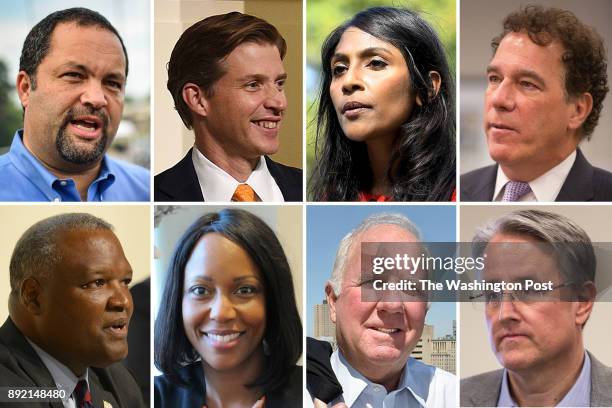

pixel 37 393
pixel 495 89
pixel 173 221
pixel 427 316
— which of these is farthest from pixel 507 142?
pixel 37 393

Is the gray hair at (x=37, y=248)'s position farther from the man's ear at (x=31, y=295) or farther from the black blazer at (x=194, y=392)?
the black blazer at (x=194, y=392)

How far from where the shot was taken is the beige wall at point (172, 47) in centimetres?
449

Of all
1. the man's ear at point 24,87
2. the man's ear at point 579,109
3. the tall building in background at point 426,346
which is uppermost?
the man's ear at point 24,87

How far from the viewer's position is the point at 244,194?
4523 millimetres

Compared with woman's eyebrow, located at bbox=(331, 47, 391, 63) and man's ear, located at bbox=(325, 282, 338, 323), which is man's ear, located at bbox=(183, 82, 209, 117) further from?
man's ear, located at bbox=(325, 282, 338, 323)

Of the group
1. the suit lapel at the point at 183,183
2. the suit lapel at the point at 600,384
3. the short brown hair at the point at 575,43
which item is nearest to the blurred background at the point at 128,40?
the suit lapel at the point at 183,183

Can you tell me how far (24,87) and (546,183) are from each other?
1.98m

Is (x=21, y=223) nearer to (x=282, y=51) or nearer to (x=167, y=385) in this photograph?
(x=167, y=385)

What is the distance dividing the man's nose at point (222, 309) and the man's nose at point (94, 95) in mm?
845

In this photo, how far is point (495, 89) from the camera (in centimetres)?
445

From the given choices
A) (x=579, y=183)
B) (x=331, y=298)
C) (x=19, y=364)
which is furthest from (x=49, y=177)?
(x=579, y=183)

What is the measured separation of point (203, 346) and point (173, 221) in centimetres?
49

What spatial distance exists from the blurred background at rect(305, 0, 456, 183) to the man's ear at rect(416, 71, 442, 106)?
0.16 metres

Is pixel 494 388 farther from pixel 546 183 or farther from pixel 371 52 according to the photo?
pixel 371 52
